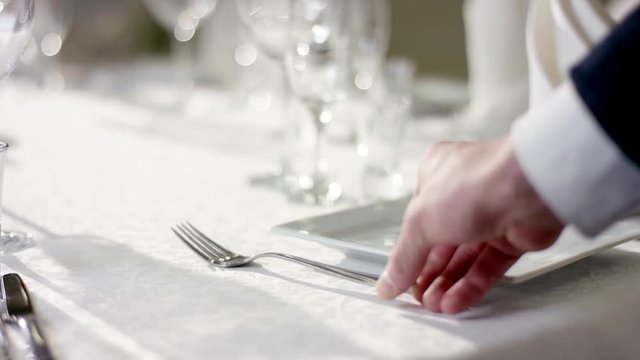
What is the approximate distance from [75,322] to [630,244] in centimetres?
55

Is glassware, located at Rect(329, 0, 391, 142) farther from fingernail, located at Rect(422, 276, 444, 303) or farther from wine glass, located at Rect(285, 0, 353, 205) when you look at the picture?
fingernail, located at Rect(422, 276, 444, 303)

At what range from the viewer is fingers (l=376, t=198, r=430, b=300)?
68 cm

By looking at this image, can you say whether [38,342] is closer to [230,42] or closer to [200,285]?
[200,285]

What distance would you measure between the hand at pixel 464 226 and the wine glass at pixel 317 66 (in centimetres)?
40

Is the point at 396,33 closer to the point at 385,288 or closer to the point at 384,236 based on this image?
the point at 384,236

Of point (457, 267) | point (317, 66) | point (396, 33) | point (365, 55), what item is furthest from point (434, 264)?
point (396, 33)

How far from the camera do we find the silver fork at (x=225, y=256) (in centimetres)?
78

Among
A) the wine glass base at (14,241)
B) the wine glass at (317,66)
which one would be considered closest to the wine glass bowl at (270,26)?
the wine glass at (317,66)

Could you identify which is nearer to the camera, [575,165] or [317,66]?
[575,165]

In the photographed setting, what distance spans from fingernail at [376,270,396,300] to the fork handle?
0.04m

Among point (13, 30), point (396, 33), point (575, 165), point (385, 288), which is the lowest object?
point (396, 33)

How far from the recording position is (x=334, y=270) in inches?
30.7

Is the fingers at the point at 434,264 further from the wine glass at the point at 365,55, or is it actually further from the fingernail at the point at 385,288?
the wine glass at the point at 365,55

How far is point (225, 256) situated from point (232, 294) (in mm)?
102
